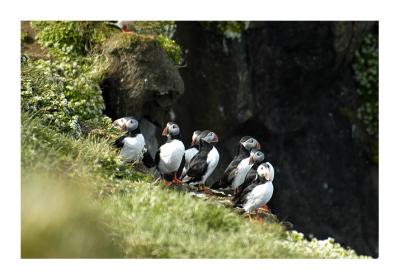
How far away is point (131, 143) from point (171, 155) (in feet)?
1.62

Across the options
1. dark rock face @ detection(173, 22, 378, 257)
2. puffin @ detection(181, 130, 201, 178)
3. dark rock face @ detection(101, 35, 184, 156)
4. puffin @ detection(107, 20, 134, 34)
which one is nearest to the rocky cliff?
dark rock face @ detection(173, 22, 378, 257)

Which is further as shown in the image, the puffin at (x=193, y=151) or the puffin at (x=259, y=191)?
the puffin at (x=193, y=151)

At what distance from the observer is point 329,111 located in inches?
648

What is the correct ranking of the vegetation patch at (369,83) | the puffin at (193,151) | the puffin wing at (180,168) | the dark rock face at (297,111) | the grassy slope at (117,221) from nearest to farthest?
the grassy slope at (117,221) < the puffin at (193,151) < the puffin wing at (180,168) < the dark rock face at (297,111) < the vegetation patch at (369,83)

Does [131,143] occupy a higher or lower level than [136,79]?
lower

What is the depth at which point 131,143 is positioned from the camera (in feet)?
31.5

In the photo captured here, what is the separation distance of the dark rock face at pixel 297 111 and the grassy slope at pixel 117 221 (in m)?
5.87

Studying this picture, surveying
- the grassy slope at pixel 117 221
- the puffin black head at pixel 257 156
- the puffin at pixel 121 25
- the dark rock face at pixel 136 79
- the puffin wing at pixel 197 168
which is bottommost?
the grassy slope at pixel 117 221

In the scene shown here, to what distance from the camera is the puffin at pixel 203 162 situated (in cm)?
954

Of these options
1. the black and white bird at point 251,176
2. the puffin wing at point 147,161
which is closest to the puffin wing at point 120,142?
the puffin wing at point 147,161

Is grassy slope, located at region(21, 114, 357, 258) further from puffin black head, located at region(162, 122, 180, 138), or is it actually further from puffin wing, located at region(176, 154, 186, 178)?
puffin wing, located at region(176, 154, 186, 178)

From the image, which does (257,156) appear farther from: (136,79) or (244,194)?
(136,79)

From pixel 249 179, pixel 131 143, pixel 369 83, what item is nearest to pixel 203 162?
pixel 249 179

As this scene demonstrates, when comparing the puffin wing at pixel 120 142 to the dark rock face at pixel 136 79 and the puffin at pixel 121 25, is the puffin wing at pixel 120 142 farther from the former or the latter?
the puffin at pixel 121 25
